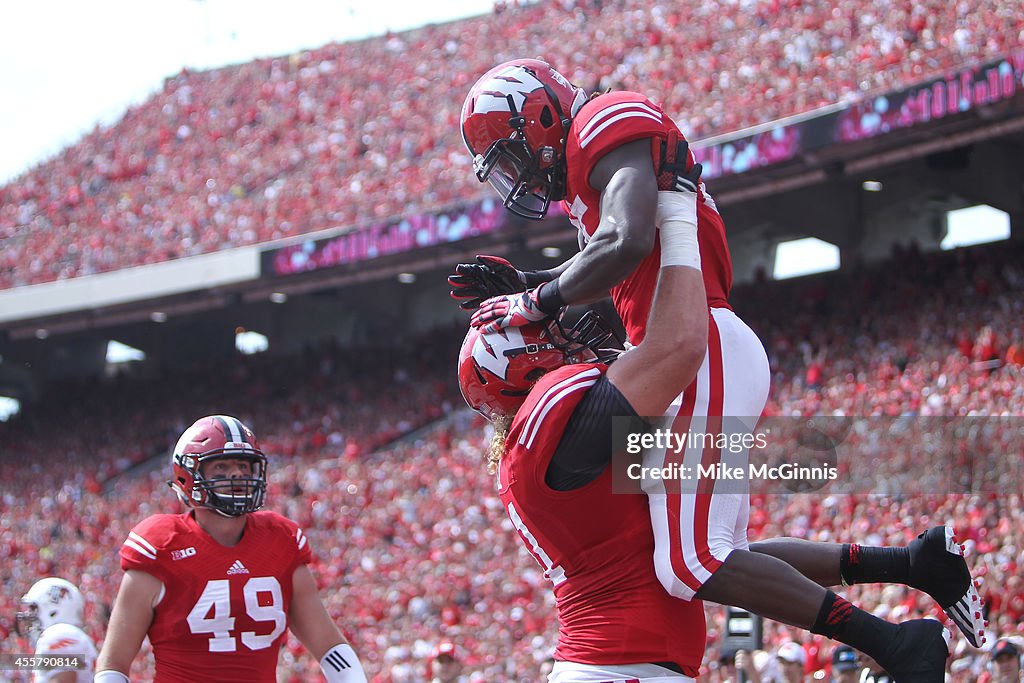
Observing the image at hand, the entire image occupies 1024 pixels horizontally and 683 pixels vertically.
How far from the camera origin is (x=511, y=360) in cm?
346

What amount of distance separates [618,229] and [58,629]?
2.60 m

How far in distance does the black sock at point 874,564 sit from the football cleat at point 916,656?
20 cm

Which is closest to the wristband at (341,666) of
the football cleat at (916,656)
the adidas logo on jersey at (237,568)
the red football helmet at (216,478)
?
the adidas logo on jersey at (237,568)

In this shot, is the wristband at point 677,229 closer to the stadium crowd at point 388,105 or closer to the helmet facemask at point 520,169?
the helmet facemask at point 520,169

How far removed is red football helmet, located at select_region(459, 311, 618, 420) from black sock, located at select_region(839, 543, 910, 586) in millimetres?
871

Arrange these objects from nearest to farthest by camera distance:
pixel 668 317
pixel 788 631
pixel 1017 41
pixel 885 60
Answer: pixel 668 317 → pixel 788 631 → pixel 1017 41 → pixel 885 60

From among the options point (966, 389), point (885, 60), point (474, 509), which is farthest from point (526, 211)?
point (885, 60)

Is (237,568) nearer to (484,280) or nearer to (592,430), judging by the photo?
(484,280)

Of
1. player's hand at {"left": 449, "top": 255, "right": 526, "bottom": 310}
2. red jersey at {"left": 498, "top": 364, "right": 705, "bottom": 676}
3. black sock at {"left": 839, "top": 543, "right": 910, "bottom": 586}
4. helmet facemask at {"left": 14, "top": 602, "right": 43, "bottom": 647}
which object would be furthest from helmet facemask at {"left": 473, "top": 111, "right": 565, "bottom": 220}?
helmet facemask at {"left": 14, "top": 602, "right": 43, "bottom": 647}

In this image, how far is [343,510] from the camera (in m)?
16.0

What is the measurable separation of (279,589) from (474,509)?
9736mm

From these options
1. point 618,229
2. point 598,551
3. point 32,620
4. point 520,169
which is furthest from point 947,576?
point 32,620

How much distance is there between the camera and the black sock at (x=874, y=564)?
11.2 ft

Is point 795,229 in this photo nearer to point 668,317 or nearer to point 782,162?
point 782,162
